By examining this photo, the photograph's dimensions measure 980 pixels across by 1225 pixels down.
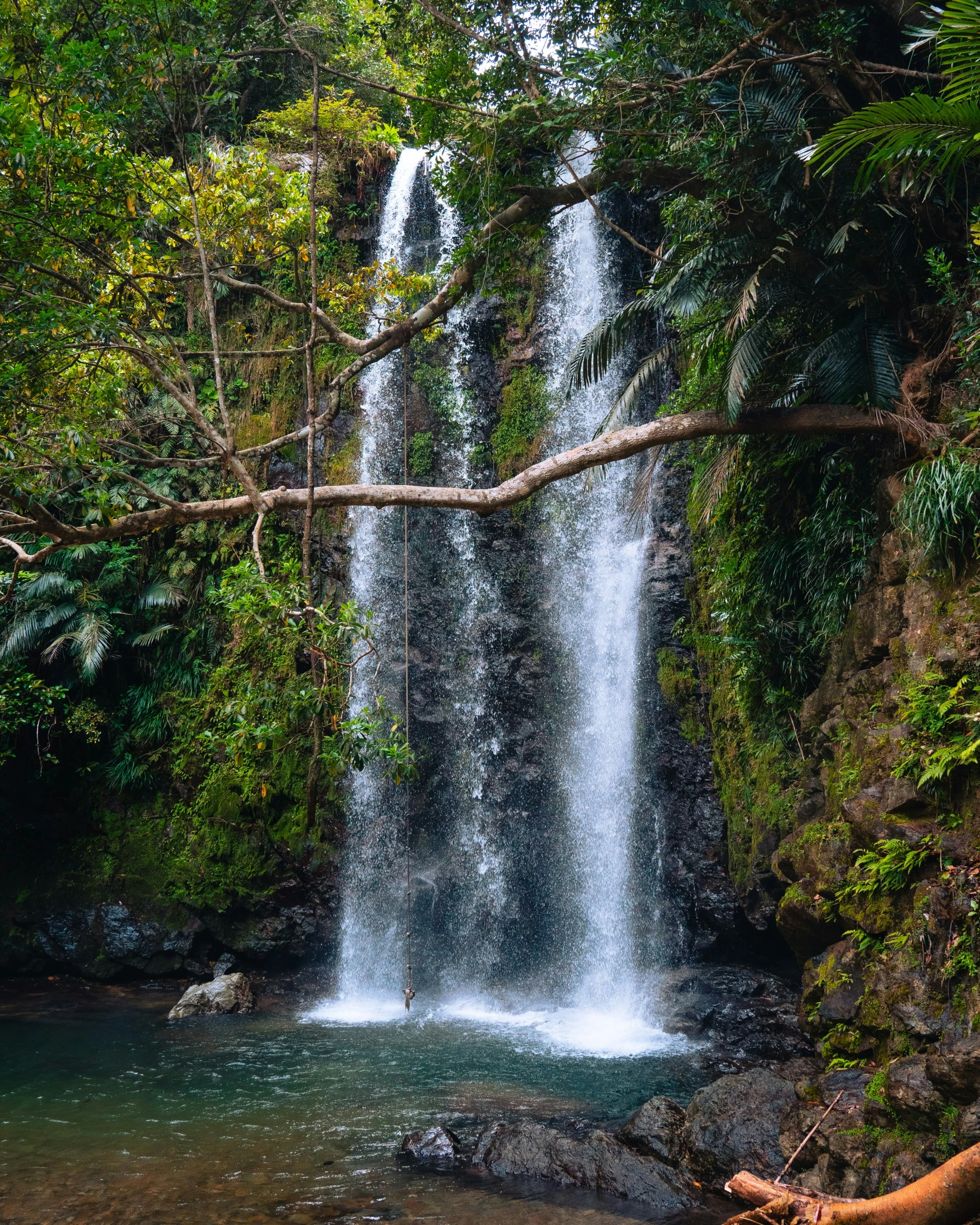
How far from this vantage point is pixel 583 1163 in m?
6.04

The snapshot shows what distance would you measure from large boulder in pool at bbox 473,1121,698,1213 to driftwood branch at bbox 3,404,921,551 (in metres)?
4.77

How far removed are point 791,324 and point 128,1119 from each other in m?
9.01

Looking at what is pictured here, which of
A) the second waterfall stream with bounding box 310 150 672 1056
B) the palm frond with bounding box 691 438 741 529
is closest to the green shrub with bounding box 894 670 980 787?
the palm frond with bounding box 691 438 741 529

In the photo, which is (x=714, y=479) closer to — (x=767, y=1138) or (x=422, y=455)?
(x=767, y=1138)

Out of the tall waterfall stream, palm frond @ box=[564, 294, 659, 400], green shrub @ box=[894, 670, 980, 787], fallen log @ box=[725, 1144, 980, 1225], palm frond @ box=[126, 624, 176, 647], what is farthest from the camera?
palm frond @ box=[126, 624, 176, 647]

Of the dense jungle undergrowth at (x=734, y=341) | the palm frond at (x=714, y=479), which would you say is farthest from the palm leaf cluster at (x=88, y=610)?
the palm frond at (x=714, y=479)

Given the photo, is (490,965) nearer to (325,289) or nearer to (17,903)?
(17,903)

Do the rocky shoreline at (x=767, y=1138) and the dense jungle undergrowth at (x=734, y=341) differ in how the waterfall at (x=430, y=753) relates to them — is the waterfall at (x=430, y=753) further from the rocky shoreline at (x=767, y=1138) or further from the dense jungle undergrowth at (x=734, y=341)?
the rocky shoreline at (x=767, y=1138)

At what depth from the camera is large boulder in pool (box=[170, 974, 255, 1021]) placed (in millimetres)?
10781

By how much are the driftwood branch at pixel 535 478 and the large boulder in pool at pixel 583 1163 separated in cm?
477

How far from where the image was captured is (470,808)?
12656mm

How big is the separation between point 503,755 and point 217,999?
488cm

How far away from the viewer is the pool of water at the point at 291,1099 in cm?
575

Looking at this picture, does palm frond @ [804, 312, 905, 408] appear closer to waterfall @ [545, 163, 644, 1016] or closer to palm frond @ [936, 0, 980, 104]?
palm frond @ [936, 0, 980, 104]
